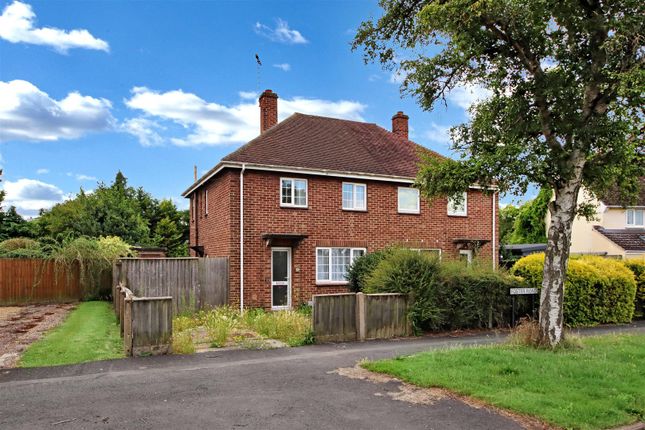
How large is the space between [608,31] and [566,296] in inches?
342

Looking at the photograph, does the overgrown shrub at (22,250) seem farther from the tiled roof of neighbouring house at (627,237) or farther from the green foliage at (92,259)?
the tiled roof of neighbouring house at (627,237)

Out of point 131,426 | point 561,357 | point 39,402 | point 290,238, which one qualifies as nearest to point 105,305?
point 290,238

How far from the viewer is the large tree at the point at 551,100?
32.4 ft

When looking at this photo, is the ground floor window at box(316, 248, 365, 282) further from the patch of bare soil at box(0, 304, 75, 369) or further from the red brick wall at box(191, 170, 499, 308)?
the patch of bare soil at box(0, 304, 75, 369)

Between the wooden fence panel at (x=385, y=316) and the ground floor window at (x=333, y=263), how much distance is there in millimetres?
5580

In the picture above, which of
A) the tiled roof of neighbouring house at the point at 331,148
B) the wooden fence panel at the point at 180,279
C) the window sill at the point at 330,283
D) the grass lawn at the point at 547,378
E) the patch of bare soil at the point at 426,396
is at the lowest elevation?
the patch of bare soil at the point at 426,396

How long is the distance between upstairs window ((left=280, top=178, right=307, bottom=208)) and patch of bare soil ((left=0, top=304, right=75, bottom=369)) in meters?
8.18

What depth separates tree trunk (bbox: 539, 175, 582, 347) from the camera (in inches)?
410

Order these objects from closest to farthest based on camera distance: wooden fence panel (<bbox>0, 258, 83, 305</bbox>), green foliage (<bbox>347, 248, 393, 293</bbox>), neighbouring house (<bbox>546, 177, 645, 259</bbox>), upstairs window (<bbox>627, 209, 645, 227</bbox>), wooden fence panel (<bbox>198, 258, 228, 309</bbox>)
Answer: wooden fence panel (<bbox>198, 258, 228, 309</bbox>), green foliage (<bbox>347, 248, 393, 293</bbox>), wooden fence panel (<bbox>0, 258, 83, 305</bbox>), neighbouring house (<bbox>546, 177, 645, 259</bbox>), upstairs window (<bbox>627, 209, 645, 227</bbox>)

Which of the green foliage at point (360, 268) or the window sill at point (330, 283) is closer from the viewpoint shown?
the green foliage at point (360, 268)

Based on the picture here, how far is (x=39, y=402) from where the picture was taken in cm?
705

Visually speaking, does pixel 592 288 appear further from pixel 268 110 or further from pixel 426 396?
pixel 268 110

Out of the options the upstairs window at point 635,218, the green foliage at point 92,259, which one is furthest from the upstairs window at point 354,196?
the upstairs window at point 635,218

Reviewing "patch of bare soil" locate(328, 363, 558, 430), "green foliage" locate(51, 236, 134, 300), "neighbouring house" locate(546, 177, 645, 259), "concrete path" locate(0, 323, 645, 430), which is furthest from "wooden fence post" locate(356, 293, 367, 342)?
"neighbouring house" locate(546, 177, 645, 259)
